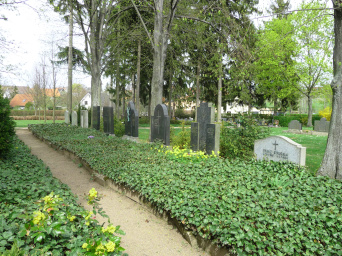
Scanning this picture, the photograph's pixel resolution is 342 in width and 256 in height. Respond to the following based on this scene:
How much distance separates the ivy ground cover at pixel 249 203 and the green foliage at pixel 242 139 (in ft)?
7.54

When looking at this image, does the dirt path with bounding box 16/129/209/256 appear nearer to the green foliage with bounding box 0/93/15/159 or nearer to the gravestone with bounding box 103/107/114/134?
the green foliage with bounding box 0/93/15/159

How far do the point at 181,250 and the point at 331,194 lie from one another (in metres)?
2.46

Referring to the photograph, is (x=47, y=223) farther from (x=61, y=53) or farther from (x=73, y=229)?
(x=61, y=53)

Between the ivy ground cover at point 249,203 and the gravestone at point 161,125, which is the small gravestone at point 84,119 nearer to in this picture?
the gravestone at point 161,125

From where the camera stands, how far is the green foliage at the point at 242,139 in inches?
333

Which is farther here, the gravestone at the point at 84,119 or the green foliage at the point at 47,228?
the gravestone at the point at 84,119

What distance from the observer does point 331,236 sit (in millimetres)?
3074

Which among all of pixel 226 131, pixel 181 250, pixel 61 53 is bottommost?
pixel 181 250

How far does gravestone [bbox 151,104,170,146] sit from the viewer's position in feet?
32.2

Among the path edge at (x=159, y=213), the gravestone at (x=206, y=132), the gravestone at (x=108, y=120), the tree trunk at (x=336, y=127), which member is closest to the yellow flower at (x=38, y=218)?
the path edge at (x=159, y=213)

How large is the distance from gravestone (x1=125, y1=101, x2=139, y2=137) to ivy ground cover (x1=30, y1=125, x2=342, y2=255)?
19.3ft

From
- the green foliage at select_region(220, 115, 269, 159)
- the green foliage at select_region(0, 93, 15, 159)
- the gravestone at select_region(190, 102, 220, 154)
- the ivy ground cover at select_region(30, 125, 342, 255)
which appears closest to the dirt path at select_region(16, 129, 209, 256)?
the ivy ground cover at select_region(30, 125, 342, 255)

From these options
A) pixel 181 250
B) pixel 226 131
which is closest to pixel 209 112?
pixel 226 131

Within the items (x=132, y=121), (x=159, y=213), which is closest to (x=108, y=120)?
(x=132, y=121)
